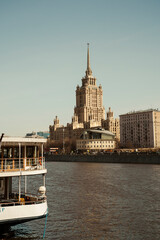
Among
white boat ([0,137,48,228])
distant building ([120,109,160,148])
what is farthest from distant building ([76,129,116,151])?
white boat ([0,137,48,228])

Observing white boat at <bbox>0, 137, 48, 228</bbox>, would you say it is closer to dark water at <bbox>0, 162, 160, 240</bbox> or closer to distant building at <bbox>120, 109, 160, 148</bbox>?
dark water at <bbox>0, 162, 160, 240</bbox>

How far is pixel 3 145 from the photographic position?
64.1 feet

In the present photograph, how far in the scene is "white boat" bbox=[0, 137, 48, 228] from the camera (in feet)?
58.6

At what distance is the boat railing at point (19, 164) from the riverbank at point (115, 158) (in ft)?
271

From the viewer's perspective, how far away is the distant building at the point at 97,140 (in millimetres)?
157875

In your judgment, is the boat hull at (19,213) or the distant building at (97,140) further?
the distant building at (97,140)

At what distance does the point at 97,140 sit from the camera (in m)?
158

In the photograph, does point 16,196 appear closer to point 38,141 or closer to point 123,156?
point 38,141

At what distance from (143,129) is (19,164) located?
567 ft

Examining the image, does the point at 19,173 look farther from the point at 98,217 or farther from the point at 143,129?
the point at 143,129

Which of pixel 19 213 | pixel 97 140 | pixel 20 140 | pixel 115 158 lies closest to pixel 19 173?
pixel 20 140

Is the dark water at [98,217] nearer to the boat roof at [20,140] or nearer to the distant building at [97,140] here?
the boat roof at [20,140]

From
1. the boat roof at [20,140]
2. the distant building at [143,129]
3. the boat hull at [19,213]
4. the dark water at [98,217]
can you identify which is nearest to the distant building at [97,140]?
the distant building at [143,129]

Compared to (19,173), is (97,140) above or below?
above
